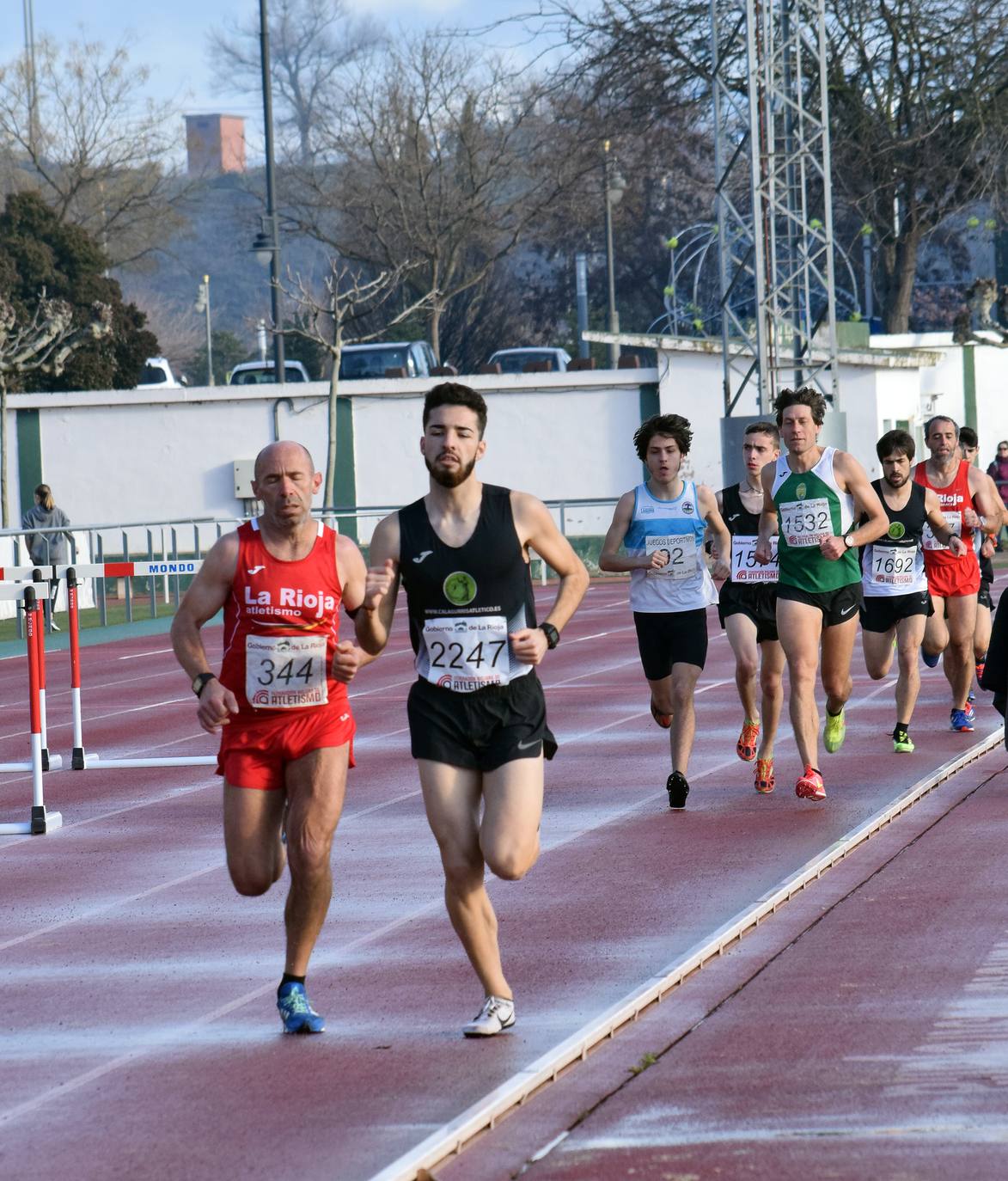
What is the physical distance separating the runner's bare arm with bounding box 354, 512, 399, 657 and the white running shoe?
1103 mm

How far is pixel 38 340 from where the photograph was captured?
4562 cm

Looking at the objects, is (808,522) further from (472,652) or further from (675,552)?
(472,652)

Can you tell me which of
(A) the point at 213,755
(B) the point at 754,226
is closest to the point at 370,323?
(B) the point at 754,226

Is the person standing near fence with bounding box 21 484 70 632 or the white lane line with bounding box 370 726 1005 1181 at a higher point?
the person standing near fence with bounding box 21 484 70 632

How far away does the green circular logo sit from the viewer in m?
6.41

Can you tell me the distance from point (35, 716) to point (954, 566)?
6.08 metres

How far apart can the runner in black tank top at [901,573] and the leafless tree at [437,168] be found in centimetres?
3832

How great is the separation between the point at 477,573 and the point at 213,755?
8.43 m

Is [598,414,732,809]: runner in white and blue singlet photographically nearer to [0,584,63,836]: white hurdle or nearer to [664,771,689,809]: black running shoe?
[664,771,689,809]: black running shoe

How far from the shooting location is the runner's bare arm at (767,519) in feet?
37.4

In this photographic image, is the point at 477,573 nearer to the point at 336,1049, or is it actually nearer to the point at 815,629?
the point at 336,1049

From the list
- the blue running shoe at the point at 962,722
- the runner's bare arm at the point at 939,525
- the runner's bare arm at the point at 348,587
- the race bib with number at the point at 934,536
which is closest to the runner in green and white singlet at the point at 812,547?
the runner's bare arm at the point at 939,525

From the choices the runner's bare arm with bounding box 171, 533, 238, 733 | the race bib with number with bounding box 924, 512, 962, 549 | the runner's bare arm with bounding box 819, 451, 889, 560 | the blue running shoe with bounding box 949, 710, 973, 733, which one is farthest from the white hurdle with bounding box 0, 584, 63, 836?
the blue running shoe with bounding box 949, 710, 973, 733

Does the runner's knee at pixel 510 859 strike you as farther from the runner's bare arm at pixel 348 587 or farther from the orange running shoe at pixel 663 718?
the orange running shoe at pixel 663 718
